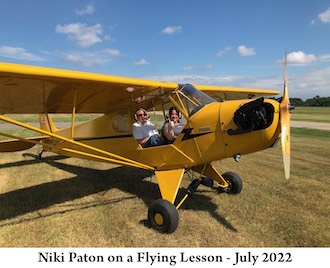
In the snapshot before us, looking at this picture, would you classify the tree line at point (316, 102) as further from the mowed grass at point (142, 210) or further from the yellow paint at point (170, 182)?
the yellow paint at point (170, 182)

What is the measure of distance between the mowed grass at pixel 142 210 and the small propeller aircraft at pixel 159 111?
0.41 metres

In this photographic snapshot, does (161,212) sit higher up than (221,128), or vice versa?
(221,128)

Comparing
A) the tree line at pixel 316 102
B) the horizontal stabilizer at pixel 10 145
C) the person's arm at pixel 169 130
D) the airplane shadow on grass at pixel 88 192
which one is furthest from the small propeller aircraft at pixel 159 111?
the tree line at pixel 316 102

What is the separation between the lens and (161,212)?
14.1 feet

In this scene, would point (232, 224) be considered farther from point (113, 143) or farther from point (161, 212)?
point (113, 143)

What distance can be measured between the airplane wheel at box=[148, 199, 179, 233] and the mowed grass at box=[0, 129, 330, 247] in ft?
0.34

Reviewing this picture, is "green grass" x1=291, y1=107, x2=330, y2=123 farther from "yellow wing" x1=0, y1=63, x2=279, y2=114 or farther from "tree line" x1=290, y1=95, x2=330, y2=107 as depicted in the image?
"tree line" x1=290, y1=95, x2=330, y2=107

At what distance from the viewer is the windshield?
16.1 ft

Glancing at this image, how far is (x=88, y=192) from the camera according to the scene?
618cm

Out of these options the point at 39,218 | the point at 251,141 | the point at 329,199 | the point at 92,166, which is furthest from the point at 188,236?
the point at 92,166

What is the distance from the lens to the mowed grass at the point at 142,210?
4.04m
